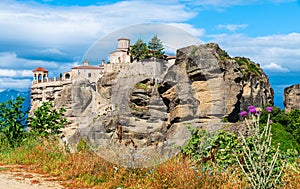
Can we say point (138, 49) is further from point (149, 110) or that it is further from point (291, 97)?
point (291, 97)

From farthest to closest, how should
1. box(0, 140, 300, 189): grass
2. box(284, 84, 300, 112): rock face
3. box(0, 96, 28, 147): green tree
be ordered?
1. box(284, 84, 300, 112): rock face
2. box(0, 96, 28, 147): green tree
3. box(0, 140, 300, 189): grass

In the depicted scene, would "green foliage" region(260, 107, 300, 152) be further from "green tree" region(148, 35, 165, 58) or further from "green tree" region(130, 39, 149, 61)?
"green tree" region(130, 39, 149, 61)

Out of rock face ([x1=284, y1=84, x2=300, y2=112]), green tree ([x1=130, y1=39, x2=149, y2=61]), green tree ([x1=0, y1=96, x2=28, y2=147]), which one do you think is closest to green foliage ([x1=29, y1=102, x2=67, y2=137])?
green tree ([x1=0, y1=96, x2=28, y2=147])

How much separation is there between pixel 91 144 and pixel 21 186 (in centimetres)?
244

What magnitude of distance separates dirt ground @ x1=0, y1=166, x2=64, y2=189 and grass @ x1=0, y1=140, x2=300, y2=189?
227 millimetres

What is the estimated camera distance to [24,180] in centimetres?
763

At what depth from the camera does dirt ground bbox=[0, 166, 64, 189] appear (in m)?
7.13

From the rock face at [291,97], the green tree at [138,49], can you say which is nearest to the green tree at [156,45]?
the green tree at [138,49]

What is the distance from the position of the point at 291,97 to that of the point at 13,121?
27.3m

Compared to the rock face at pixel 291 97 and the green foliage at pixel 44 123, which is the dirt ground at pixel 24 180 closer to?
the green foliage at pixel 44 123

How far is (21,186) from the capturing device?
23.4ft

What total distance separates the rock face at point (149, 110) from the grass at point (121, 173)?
326 millimetres

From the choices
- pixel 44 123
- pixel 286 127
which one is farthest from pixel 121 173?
pixel 286 127

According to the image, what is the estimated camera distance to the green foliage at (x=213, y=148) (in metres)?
7.16
